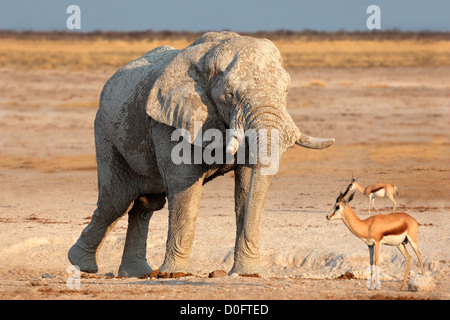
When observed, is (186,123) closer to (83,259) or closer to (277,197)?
(83,259)

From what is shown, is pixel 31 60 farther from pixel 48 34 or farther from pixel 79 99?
pixel 48 34

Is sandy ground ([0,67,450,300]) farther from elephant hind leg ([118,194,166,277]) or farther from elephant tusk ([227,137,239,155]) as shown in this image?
elephant tusk ([227,137,239,155])

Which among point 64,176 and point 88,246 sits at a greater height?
point 64,176

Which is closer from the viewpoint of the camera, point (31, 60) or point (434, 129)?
point (434, 129)

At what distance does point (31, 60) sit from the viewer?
122 feet

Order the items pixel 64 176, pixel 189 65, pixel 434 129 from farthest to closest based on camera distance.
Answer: pixel 434 129, pixel 64 176, pixel 189 65

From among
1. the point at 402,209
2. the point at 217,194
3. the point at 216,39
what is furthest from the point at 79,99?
the point at 216,39

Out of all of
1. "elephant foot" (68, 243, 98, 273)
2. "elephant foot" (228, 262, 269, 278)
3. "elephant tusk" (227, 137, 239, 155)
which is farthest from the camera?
"elephant foot" (68, 243, 98, 273)

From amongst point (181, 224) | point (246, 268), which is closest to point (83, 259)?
point (181, 224)

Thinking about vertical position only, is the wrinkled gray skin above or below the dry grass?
below

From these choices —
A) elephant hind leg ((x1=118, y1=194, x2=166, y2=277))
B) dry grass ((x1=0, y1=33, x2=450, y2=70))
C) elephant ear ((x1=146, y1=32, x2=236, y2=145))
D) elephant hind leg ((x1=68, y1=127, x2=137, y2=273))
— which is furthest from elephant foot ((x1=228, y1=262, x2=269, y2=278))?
dry grass ((x1=0, y1=33, x2=450, y2=70))

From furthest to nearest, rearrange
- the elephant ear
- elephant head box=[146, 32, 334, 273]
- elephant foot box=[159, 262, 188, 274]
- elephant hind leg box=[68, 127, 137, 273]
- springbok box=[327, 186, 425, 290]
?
elephant hind leg box=[68, 127, 137, 273], elephant foot box=[159, 262, 188, 274], the elephant ear, springbok box=[327, 186, 425, 290], elephant head box=[146, 32, 334, 273]

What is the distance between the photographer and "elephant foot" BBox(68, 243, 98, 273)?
1095 centimetres
